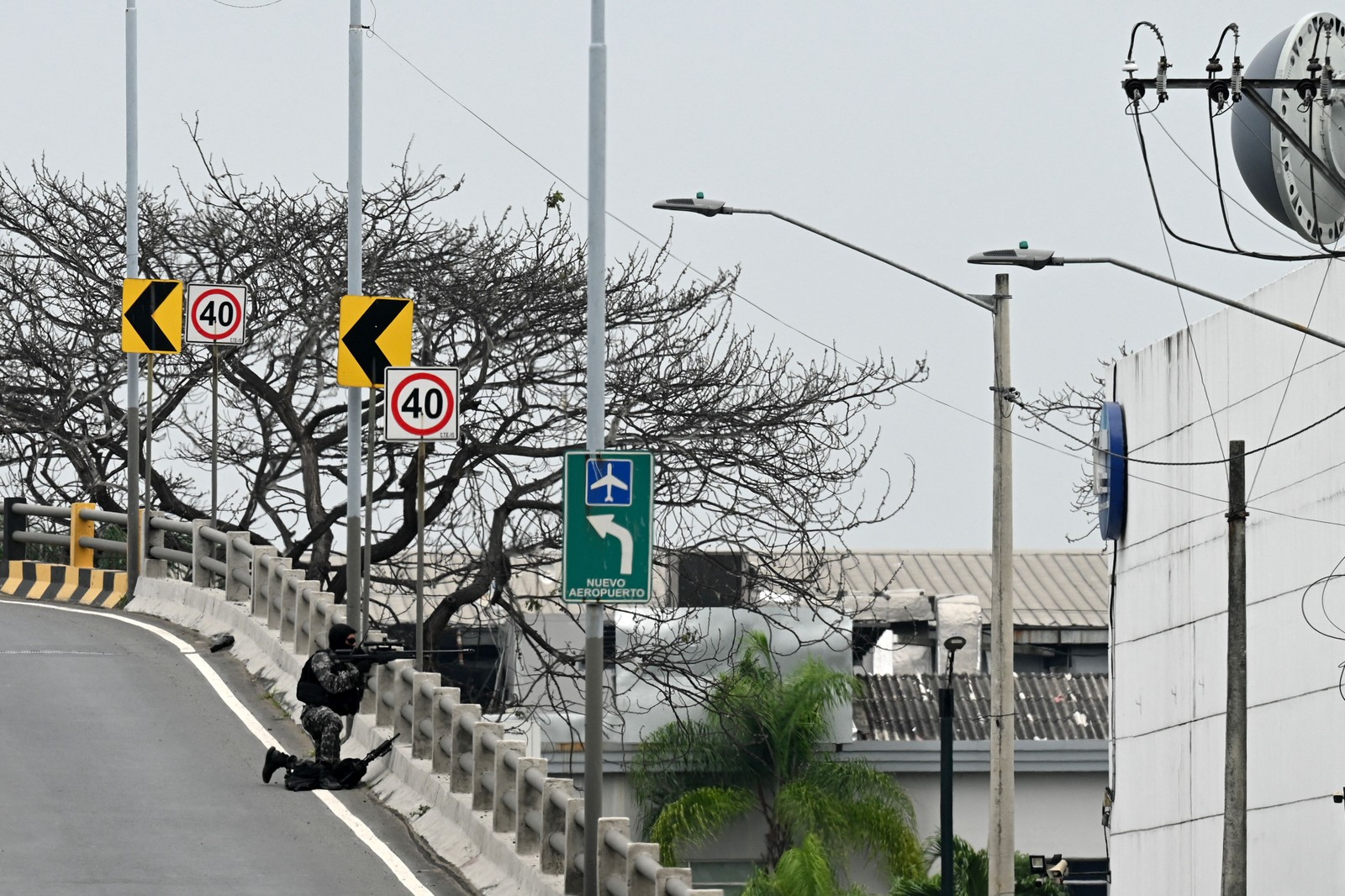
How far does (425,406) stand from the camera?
719 inches

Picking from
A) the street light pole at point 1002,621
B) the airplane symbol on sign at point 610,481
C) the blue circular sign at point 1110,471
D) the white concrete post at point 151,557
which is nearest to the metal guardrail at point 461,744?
the white concrete post at point 151,557

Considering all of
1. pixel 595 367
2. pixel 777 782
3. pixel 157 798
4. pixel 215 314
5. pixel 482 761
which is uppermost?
pixel 215 314

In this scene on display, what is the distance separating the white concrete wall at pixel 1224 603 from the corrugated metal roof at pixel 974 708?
10.9 meters

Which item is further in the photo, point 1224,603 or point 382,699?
point 1224,603

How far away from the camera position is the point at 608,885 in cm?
1362

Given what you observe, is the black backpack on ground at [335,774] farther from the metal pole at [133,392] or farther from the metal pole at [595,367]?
the metal pole at [133,392]

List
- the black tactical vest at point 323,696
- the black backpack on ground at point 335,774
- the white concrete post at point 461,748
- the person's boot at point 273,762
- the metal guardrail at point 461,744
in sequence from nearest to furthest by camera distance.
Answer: the metal guardrail at point 461,744 < the white concrete post at point 461,748 < the person's boot at point 273,762 < the black backpack on ground at point 335,774 < the black tactical vest at point 323,696

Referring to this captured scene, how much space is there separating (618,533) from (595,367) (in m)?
1.26

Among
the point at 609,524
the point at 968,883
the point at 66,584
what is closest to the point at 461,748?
the point at 609,524

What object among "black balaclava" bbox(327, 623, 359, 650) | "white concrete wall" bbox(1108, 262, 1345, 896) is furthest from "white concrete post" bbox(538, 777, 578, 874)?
"white concrete wall" bbox(1108, 262, 1345, 896)

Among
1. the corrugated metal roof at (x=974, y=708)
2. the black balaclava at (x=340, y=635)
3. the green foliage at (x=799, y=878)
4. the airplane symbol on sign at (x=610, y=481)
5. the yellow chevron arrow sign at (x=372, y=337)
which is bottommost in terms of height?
the green foliage at (x=799, y=878)

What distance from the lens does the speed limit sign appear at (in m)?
24.5

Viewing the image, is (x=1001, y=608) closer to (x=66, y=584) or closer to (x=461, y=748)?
(x=461, y=748)

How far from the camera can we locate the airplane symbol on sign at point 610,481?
44.9 ft
